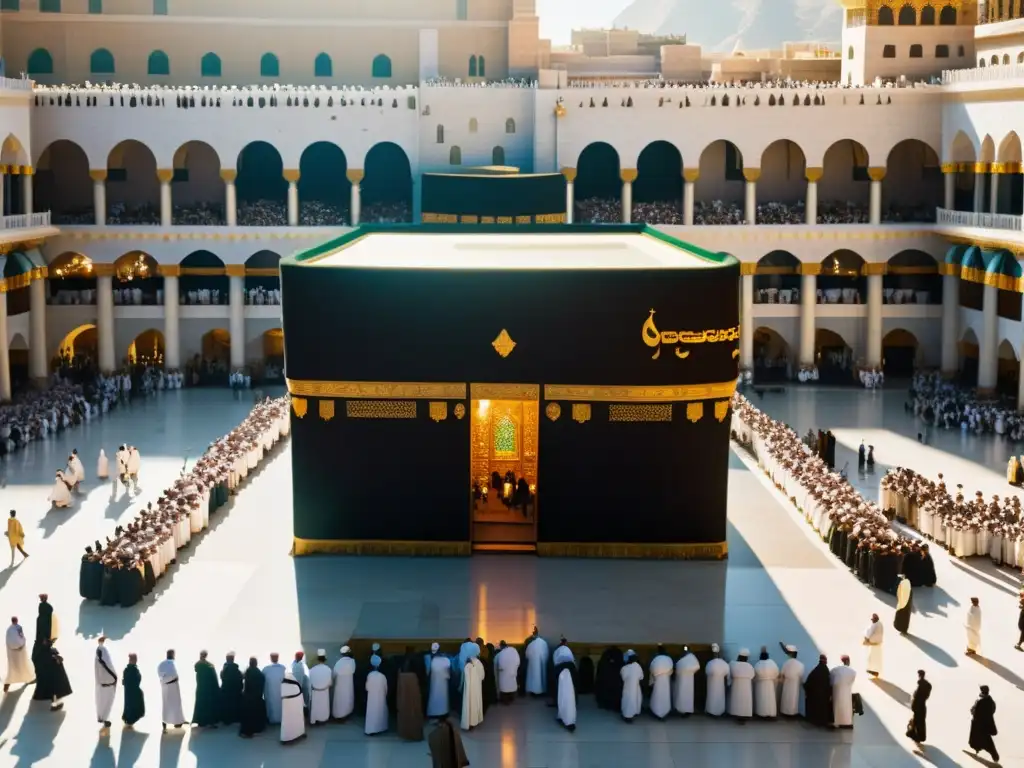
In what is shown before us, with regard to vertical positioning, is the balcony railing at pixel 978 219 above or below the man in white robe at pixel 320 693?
above

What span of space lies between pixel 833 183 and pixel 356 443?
3065cm

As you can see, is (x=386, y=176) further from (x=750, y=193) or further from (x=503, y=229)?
(x=503, y=229)

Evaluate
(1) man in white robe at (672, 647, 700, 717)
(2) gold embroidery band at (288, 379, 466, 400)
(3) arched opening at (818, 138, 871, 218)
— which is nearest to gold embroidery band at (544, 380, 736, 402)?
(2) gold embroidery band at (288, 379, 466, 400)

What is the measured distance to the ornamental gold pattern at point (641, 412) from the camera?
2633 centimetres

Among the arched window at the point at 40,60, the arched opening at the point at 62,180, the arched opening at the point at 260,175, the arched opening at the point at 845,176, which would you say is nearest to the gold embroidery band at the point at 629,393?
the arched opening at the point at 845,176

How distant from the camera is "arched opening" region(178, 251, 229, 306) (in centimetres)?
5028

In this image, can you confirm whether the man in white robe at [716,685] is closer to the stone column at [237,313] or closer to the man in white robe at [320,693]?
the man in white robe at [320,693]

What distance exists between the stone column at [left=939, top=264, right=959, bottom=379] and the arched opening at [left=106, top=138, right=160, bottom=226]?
2551 centimetres

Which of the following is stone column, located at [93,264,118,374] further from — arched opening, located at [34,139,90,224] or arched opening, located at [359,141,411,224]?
arched opening, located at [359,141,411,224]

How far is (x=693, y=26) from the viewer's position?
6496 inches

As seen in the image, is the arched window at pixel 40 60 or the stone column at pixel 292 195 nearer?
the stone column at pixel 292 195

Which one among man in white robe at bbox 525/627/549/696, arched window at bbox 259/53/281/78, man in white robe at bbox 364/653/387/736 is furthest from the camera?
arched window at bbox 259/53/281/78

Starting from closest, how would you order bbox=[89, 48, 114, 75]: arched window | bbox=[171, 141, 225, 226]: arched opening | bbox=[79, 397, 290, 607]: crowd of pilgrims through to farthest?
bbox=[79, 397, 290, 607]: crowd of pilgrims
bbox=[171, 141, 225, 226]: arched opening
bbox=[89, 48, 114, 75]: arched window

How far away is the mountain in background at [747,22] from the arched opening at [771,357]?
103m
